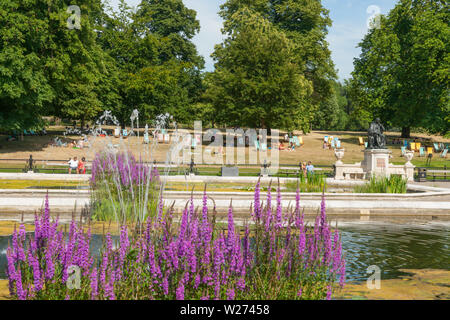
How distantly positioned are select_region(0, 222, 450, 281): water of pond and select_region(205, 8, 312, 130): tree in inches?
1365

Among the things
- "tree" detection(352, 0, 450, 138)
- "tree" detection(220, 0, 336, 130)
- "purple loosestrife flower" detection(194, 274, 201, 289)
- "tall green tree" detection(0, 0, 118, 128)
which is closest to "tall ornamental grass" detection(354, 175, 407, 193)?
"purple loosestrife flower" detection(194, 274, 201, 289)

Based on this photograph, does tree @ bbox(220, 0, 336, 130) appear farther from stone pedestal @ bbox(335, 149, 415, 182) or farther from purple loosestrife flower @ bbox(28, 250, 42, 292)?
purple loosestrife flower @ bbox(28, 250, 42, 292)

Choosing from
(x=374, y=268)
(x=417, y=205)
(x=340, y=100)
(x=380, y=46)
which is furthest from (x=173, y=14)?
(x=374, y=268)

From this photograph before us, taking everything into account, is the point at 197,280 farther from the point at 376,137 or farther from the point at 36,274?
the point at 376,137

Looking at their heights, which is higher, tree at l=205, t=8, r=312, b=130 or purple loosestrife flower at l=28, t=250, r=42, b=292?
tree at l=205, t=8, r=312, b=130

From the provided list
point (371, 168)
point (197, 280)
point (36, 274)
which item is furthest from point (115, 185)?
point (371, 168)

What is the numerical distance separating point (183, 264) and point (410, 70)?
56526 mm

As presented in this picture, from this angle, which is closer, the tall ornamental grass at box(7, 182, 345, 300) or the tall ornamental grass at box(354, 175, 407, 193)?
the tall ornamental grass at box(7, 182, 345, 300)

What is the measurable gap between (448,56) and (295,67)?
1619 centimetres

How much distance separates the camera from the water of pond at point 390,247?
30.8 ft

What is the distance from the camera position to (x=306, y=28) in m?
64.7

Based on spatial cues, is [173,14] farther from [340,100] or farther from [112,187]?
[112,187]

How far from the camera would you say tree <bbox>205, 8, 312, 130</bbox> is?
160ft

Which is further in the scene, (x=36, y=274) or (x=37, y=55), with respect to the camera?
(x=37, y=55)
